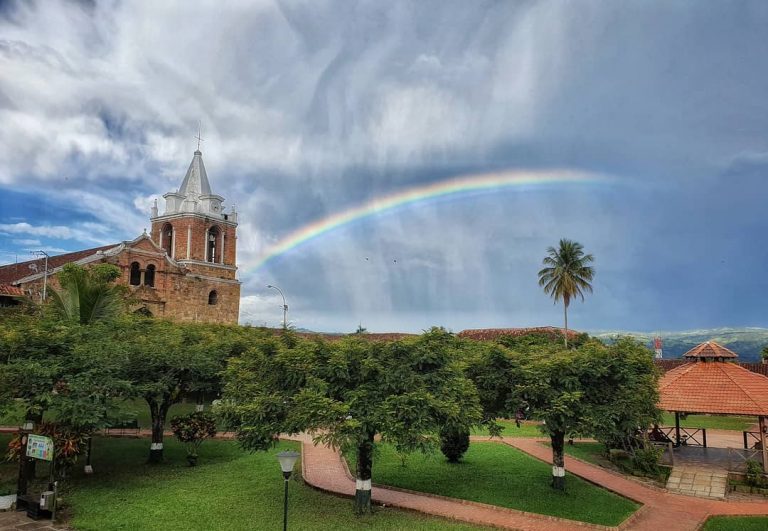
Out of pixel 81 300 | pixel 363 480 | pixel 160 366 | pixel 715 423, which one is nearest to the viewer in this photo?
pixel 363 480

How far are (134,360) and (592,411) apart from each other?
14205 mm

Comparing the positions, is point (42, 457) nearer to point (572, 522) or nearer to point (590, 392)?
point (572, 522)

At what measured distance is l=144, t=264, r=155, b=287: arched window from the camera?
4734cm

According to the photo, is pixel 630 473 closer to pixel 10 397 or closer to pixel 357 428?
pixel 357 428

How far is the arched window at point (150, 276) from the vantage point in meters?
47.3

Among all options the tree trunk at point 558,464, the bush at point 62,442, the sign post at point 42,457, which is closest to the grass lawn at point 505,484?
the tree trunk at point 558,464

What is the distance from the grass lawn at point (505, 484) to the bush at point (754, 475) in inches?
177

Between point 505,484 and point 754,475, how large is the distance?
307 inches

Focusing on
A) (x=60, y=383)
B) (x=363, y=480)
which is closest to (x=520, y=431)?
(x=363, y=480)

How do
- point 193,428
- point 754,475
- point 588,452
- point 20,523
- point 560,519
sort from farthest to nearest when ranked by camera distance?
point 588,452
point 193,428
point 754,475
point 560,519
point 20,523

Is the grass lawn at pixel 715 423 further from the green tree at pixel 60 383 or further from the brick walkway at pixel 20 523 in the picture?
the brick walkway at pixel 20 523

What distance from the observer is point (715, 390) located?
64.7 ft

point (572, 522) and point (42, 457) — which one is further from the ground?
point (42, 457)

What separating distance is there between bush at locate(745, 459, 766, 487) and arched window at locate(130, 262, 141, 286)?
43932 mm
